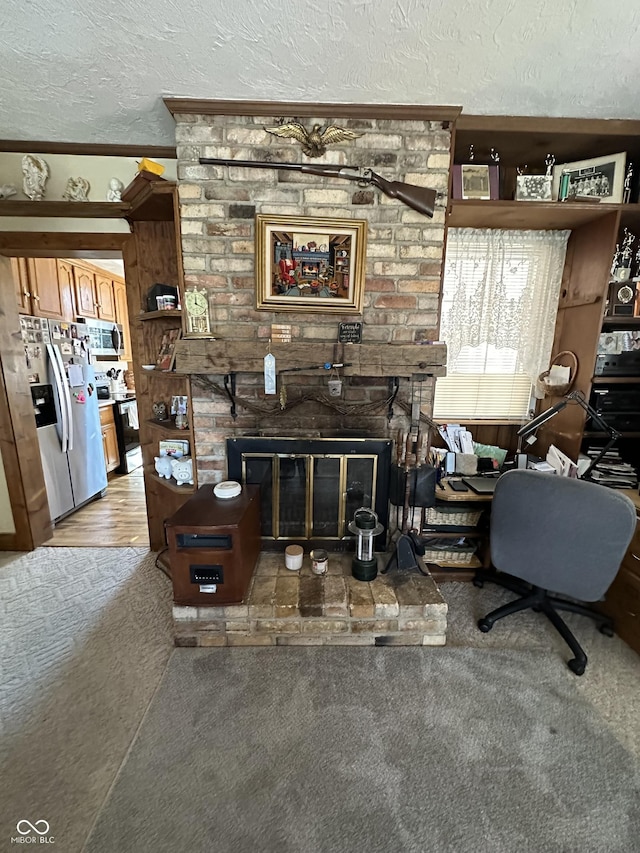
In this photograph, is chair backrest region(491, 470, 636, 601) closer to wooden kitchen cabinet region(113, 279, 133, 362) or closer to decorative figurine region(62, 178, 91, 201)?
decorative figurine region(62, 178, 91, 201)

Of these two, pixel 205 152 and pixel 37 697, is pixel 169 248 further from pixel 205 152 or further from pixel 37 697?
pixel 37 697

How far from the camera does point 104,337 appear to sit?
13.0 ft

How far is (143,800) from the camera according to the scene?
1.11 m

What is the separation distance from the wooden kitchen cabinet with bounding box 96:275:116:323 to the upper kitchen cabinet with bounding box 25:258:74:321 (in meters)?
0.54

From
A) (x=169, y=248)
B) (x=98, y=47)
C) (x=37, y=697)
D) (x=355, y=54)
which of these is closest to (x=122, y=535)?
(x=37, y=697)

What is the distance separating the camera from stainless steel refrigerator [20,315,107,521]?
2.71 meters

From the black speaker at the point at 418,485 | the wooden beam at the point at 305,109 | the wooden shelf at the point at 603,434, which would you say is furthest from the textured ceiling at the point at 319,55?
the black speaker at the point at 418,485

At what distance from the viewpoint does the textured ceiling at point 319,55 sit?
3.96ft

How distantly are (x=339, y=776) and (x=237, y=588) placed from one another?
2.53 feet

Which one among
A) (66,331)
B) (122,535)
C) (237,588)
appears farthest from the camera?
(66,331)

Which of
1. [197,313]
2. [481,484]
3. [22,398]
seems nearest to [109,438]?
[22,398]

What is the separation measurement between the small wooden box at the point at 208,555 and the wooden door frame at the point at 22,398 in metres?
1.69

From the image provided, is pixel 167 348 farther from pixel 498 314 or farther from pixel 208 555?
pixel 498 314

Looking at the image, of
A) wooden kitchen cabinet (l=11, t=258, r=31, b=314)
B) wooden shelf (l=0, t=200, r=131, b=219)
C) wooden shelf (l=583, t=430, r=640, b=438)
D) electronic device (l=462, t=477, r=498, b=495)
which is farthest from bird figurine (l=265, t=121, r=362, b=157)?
wooden kitchen cabinet (l=11, t=258, r=31, b=314)
